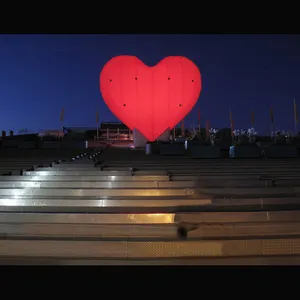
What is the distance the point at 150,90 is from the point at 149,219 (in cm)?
776

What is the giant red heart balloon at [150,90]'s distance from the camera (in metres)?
10.9

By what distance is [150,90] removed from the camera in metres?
10.9

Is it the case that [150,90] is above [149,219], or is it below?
above

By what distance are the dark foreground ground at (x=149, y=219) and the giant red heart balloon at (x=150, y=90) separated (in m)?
5.39

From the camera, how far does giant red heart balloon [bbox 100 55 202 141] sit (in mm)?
10883

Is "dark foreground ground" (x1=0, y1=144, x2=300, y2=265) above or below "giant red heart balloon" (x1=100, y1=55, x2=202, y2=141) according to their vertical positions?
below

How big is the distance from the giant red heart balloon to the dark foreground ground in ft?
17.7

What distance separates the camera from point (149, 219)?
3.85 metres

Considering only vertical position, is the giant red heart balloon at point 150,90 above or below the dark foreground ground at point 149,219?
above

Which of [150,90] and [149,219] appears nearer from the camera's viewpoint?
[149,219]

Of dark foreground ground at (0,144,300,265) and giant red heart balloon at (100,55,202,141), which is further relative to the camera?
giant red heart balloon at (100,55,202,141)

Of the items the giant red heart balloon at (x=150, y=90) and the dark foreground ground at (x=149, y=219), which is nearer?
the dark foreground ground at (x=149, y=219)

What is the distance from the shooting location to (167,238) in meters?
3.17
